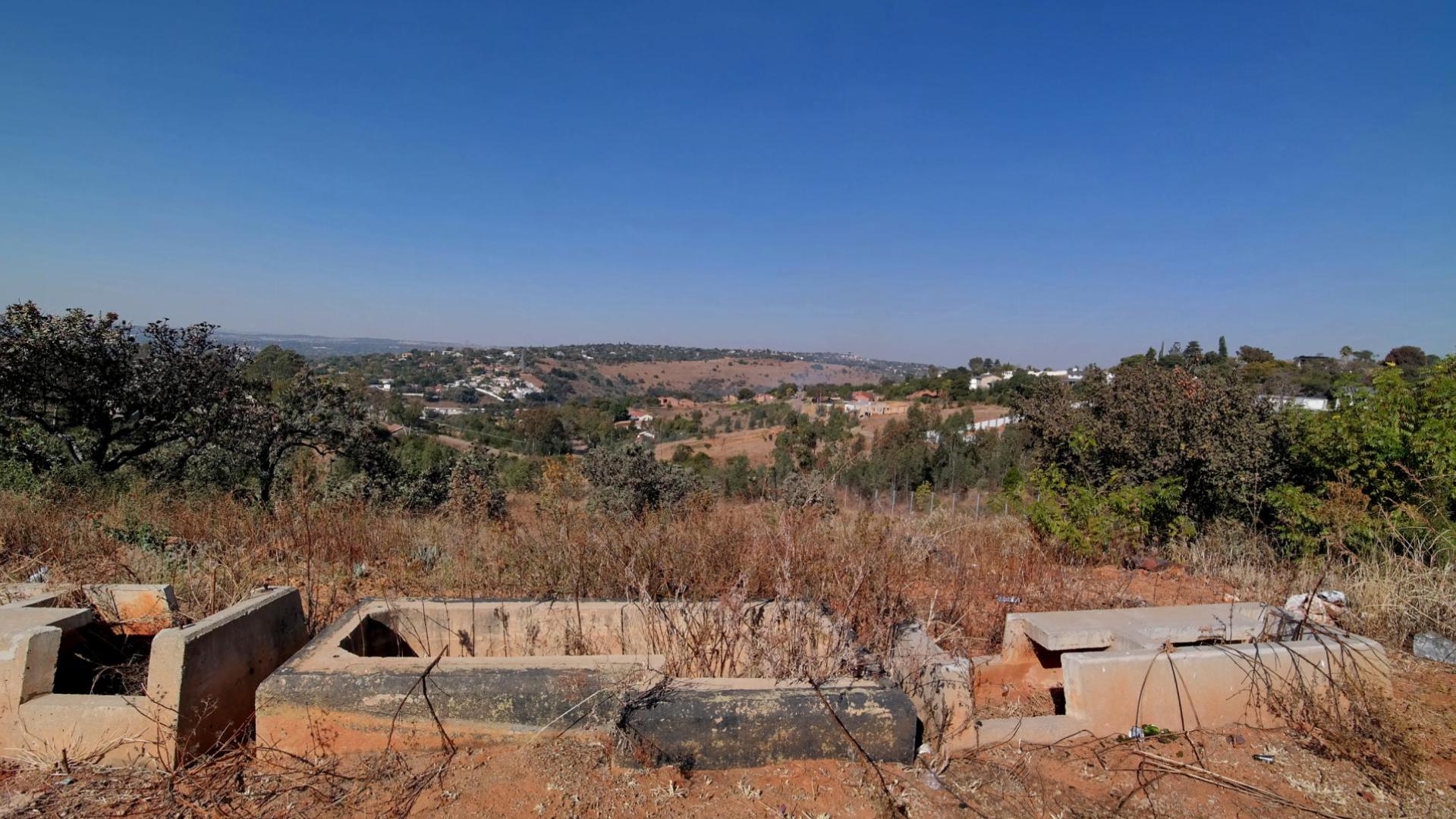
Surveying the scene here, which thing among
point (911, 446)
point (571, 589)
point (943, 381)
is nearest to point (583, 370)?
point (943, 381)

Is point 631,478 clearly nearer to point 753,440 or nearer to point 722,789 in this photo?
point 722,789

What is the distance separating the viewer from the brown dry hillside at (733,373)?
3287 inches

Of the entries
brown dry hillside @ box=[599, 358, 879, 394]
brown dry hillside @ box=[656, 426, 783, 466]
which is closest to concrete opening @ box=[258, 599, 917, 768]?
brown dry hillside @ box=[656, 426, 783, 466]

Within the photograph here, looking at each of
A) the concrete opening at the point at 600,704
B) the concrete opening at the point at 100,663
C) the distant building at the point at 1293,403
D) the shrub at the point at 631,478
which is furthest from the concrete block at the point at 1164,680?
the shrub at the point at 631,478

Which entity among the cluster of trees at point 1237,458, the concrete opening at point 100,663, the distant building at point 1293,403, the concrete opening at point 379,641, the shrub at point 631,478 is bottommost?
the shrub at point 631,478

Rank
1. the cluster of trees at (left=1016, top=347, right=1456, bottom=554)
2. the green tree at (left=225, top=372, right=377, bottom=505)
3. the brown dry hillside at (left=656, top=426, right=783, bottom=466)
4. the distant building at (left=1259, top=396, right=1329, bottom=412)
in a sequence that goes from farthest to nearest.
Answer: the brown dry hillside at (left=656, top=426, right=783, bottom=466) → the green tree at (left=225, top=372, right=377, bottom=505) → the distant building at (left=1259, top=396, right=1329, bottom=412) → the cluster of trees at (left=1016, top=347, right=1456, bottom=554)

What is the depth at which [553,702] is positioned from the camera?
9.98ft

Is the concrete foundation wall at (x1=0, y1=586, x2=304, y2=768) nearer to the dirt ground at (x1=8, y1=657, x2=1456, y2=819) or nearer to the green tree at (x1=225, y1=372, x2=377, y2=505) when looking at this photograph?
the dirt ground at (x1=8, y1=657, x2=1456, y2=819)

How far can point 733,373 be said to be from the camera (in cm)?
9606

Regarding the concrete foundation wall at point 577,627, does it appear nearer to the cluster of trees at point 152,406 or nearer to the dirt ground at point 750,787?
the dirt ground at point 750,787

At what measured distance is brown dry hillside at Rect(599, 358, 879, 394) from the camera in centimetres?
8350

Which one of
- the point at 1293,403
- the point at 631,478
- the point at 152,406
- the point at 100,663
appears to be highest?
the point at 1293,403

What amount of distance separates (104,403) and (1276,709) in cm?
1264

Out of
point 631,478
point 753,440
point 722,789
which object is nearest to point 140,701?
point 722,789
